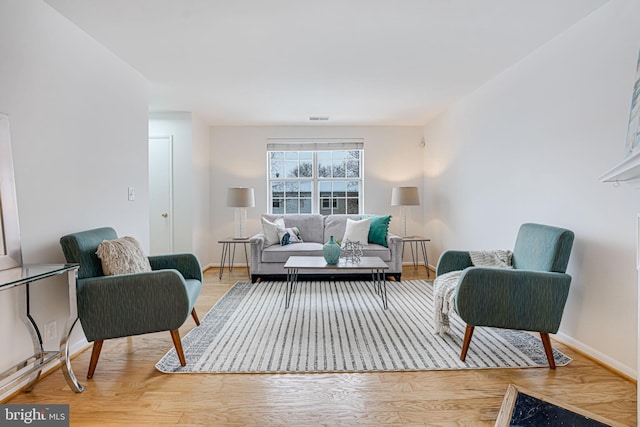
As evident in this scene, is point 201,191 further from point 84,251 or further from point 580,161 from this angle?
point 580,161

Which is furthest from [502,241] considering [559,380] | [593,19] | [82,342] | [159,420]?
[82,342]

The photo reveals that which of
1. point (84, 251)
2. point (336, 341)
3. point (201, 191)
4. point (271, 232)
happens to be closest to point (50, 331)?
point (84, 251)

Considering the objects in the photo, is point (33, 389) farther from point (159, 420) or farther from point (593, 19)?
point (593, 19)

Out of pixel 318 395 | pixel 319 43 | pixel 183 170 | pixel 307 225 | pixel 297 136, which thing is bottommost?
pixel 318 395

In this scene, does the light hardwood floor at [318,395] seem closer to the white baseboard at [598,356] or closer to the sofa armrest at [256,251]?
the white baseboard at [598,356]

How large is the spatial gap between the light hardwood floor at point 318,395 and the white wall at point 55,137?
586 mm

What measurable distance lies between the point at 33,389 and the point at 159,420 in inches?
35.3

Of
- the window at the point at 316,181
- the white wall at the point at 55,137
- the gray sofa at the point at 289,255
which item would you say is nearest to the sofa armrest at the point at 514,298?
the gray sofa at the point at 289,255

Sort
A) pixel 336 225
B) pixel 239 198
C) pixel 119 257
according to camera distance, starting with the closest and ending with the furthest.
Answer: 1. pixel 119 257
2. pixel 239 198
3. pixel 336 225

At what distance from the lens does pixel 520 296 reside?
2.24 metres

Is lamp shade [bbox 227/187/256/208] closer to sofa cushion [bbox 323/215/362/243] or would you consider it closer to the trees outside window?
the trees outside window

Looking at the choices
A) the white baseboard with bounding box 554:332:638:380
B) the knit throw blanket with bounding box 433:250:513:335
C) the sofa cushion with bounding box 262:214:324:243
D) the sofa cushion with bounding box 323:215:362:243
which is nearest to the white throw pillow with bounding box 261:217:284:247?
the sofa cushion with bounding box 262:214:324:243

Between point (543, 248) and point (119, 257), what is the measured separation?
2832 mm

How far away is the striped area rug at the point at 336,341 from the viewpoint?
2.31 meters
